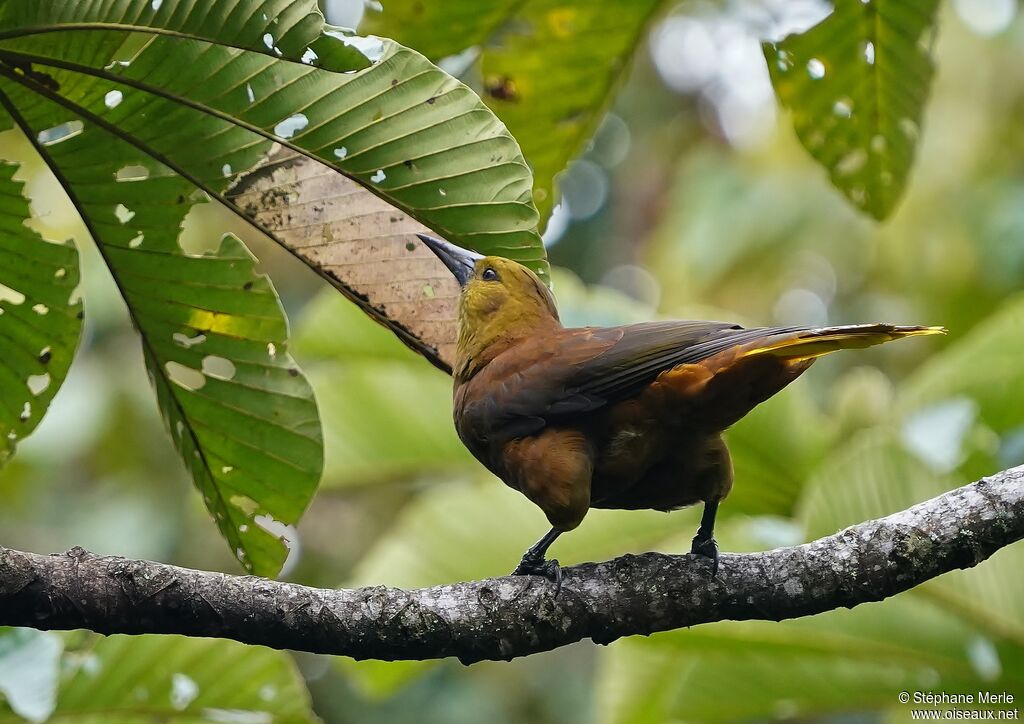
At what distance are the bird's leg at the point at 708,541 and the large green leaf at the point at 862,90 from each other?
1.20 meters

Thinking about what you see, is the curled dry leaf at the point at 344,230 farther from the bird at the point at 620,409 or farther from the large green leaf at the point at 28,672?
the large green leaf at the point at 28,672

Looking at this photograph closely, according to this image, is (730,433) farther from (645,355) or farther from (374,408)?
(645,355)

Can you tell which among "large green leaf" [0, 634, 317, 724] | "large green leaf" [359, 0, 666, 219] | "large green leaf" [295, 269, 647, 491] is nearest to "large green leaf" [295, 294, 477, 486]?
"large green leaf" [295, 269, 647, 491]

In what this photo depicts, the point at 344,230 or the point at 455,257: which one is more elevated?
the point at 455,257

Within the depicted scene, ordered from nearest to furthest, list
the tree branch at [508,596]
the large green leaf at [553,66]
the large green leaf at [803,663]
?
1. the tree branch at [508,596]
2. the large green leaf at [553,66]
3. the large green leaf at [803,663]

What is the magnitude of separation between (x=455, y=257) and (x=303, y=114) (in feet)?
1.92

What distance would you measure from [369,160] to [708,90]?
37.5ft

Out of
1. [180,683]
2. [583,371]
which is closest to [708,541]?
[583,371]

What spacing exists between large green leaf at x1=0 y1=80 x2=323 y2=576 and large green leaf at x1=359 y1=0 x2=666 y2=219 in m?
0.96

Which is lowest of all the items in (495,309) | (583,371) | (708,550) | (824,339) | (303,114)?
(708,550)

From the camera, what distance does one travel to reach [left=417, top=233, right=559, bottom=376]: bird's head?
2.90m

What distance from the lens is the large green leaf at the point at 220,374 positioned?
7.95 ft

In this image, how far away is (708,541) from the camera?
2391 millimetres

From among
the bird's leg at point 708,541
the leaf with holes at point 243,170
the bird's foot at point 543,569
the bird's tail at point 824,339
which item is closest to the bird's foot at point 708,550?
the bird's leg at point 708,541
